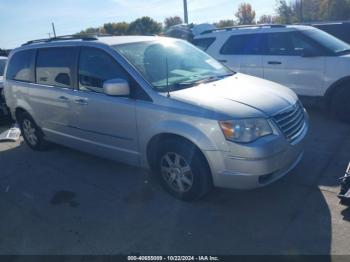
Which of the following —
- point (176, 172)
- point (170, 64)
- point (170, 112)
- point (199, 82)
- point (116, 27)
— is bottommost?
point (176, 172)

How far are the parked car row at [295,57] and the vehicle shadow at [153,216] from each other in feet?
5.88

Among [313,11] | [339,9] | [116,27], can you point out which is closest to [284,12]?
[313,11]

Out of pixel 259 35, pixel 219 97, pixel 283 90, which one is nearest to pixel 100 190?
pixel 219 97

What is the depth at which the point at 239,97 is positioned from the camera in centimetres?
356

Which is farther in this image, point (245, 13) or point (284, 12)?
point (245, 13)

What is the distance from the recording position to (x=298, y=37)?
6457 millimetres

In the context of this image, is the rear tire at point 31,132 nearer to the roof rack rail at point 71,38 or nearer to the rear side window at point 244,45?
the roof rack rail at point 71,38

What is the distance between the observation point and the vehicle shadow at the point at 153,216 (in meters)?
3.15

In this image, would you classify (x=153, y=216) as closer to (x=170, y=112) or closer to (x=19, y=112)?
(x=170, y=112)

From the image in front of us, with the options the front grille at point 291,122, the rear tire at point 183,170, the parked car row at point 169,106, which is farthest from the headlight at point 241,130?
the rear tire at point 183,170

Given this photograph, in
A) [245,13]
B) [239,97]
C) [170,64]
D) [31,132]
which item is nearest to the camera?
[239,97]

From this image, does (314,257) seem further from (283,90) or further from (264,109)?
(283,90)

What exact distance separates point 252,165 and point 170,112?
0.98 meters

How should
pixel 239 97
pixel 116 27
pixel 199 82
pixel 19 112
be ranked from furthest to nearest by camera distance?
1. pixel 116 27
2. pixel 19 112
3. pixel 199 82
4. pixel 239 97
